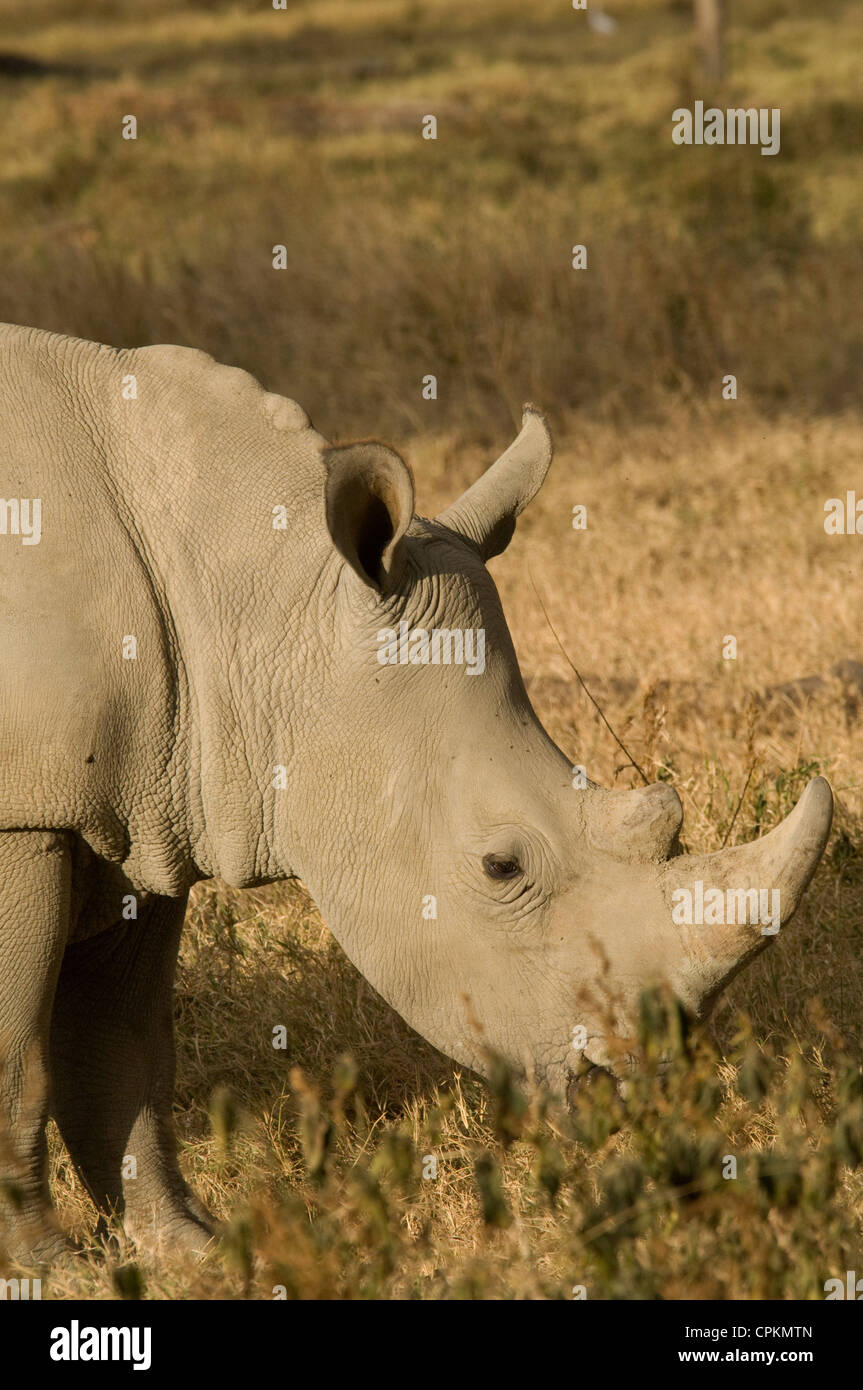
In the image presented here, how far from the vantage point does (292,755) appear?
3.41 meters

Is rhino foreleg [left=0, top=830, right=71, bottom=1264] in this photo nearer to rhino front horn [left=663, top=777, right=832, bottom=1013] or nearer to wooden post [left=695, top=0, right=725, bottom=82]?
rhino front horn [left=663, top=777, right=832, bottom=1013]

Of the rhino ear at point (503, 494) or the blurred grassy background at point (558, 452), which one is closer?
the blurred grassy background at point (558, 452)

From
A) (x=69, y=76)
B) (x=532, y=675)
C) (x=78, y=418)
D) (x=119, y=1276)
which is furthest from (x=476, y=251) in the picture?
(x=69, y=76)

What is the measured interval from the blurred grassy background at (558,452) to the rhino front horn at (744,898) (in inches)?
7.6

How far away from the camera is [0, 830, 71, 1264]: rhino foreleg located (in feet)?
10.9

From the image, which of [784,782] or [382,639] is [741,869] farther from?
[784,782]

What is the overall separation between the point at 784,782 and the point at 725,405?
16.5 ft

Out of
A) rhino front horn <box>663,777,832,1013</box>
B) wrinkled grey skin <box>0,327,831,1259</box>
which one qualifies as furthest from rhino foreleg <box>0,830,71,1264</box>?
rhino front horn <box>663,777,832,1013</box>

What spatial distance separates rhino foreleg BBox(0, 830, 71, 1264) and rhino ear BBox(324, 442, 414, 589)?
31.4 inches

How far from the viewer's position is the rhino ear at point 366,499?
126 inches
